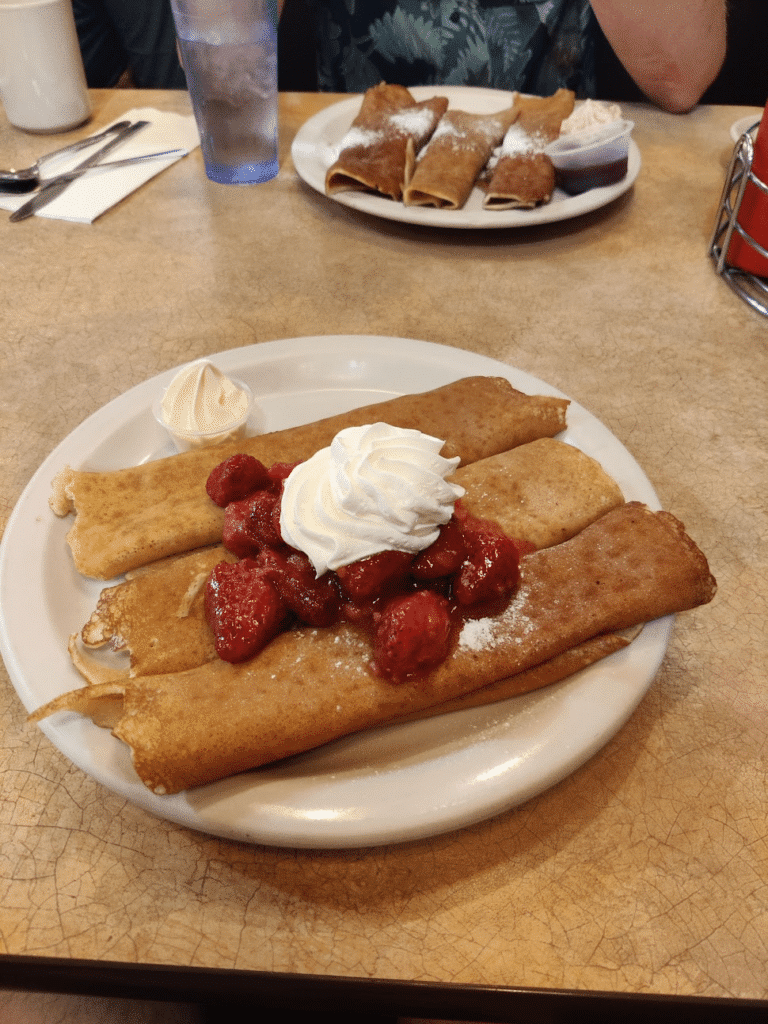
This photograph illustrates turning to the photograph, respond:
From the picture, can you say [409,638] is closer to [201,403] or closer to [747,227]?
[201,403]

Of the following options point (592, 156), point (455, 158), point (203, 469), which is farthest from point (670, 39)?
point (203, 469)

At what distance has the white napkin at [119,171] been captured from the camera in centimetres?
215

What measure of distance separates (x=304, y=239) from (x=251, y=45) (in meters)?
0.53

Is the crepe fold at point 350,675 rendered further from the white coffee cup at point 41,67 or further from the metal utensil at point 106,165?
the white coffee cup at point 41,67

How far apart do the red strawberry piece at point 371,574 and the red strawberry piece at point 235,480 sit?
0.27 metres

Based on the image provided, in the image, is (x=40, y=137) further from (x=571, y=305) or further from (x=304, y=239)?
(x=571, y=305)

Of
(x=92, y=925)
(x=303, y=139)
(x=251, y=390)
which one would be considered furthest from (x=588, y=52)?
(x=92, y=925)

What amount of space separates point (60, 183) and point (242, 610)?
186 centimetres

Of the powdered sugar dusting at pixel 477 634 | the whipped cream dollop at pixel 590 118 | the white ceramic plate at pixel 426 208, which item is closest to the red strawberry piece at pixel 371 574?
the powdered sugar dusting at pixel 477 634

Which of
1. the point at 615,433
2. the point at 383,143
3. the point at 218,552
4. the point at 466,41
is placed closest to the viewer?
the point at 218,552

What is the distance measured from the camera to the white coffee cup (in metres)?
2.15

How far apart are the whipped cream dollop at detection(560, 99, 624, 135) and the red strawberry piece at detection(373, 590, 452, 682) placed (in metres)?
1.70

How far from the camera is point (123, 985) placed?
785 mm

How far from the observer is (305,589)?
38.8 inches
